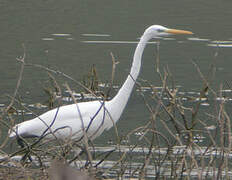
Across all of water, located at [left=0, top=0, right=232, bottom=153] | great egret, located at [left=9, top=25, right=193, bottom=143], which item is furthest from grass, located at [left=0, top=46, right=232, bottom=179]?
water, located at [left=0, top=0, right=232, bottom=153]

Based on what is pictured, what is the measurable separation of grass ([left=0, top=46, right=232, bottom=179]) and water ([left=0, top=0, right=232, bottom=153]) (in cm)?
74

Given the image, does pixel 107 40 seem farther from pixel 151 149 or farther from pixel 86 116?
pixel 151 149

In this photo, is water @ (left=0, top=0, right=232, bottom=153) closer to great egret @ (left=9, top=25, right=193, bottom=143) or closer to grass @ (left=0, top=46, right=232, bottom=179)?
grass @ (left=0, top=46, right=232, bottom=179)

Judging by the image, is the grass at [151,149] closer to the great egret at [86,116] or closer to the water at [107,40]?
the great egret at [86,116]

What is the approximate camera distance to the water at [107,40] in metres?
11.2

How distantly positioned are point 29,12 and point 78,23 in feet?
7.91

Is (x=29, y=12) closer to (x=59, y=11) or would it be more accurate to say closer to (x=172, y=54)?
(x=59, y=11)

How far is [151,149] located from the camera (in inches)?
173

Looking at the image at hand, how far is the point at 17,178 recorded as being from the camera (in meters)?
4.06

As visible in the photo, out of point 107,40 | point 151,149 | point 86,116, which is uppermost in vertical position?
point 151,149

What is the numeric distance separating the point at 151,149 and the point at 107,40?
439 inches

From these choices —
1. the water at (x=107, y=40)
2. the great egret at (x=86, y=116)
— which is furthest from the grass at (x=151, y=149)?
the water at (x=107, y=40)

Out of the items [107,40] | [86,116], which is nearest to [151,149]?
[86,116]

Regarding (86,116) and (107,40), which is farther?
(107,40)
